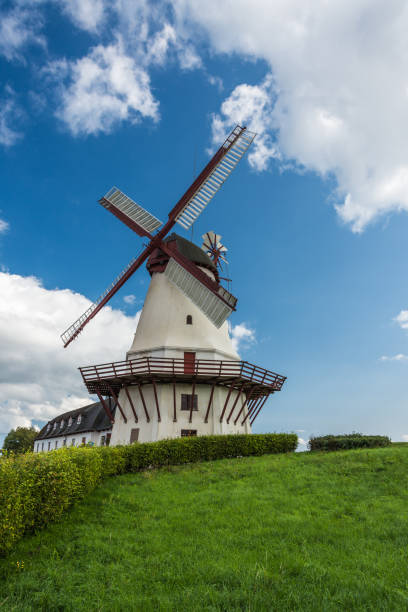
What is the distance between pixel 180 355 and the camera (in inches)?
909

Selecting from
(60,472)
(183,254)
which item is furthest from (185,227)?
(60,472)

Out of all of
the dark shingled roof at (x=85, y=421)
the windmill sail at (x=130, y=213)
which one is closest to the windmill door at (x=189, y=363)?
the windmill sail at (x=130, y=213)

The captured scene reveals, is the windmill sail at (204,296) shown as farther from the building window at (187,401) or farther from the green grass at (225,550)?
the green grass at (225,550)

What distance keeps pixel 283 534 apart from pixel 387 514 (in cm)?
286

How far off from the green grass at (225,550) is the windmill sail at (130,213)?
17.6m

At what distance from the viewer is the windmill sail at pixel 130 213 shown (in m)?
26.8

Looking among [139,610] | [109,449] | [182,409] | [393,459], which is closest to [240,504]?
[139,610]

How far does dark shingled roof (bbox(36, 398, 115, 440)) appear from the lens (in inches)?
1534

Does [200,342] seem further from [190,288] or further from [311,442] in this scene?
[311,442]

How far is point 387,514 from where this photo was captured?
962 centimetres

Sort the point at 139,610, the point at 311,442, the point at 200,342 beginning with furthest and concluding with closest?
the point at 200,342
the point at 311,442
the point at 139,610

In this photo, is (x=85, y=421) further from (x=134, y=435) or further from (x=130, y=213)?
(x=130, y=213)

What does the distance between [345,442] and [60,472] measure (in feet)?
49.9

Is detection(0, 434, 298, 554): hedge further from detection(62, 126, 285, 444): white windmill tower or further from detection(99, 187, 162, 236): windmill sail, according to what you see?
detection(99, 187, 162, 236): windmill sail
